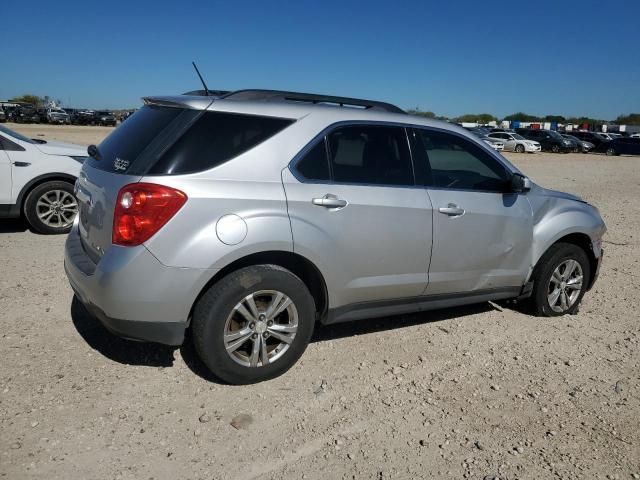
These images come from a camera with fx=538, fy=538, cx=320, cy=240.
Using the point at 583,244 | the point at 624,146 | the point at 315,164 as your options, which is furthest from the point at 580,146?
the point at 315,164

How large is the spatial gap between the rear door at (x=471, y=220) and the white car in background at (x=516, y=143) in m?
35.2

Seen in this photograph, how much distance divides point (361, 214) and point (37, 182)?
528 cm

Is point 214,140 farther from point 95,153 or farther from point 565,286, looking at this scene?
point 565,286

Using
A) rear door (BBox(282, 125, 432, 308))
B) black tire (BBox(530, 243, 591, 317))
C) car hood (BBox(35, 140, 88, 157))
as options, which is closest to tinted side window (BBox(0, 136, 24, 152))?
car hood (BBox(35, 140, 88, 157))

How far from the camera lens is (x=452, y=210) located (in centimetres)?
395

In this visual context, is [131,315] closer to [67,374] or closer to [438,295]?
[67,374]

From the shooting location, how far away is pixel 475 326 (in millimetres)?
4648

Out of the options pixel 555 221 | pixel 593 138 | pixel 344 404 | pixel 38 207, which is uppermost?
pixel 593 138

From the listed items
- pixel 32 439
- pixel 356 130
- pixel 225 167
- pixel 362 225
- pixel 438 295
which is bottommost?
pixel 32 439

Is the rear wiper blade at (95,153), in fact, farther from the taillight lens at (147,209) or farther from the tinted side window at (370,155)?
the tinted side window at (370,155)

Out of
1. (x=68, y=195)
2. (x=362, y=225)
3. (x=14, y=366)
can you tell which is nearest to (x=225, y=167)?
(x=362, y=225)

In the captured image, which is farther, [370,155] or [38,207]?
[38,207]

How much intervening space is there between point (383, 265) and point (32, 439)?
232 cm

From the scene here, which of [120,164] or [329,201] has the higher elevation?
[120,164]
